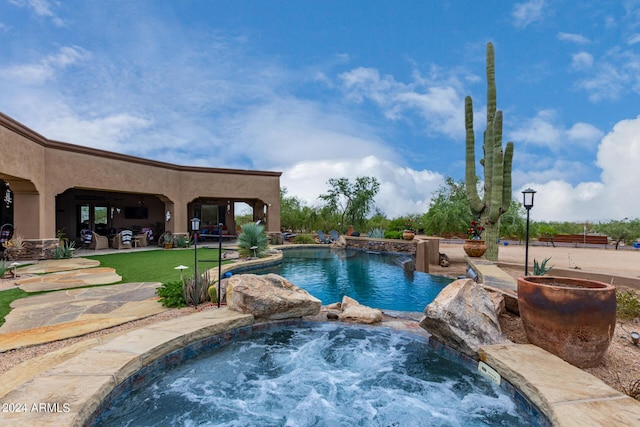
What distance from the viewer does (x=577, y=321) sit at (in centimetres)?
284

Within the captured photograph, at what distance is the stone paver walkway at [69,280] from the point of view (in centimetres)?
622

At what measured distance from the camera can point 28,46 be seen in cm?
923

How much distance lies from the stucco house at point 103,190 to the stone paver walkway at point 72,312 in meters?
5.48

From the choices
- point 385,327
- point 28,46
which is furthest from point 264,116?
point 385,327

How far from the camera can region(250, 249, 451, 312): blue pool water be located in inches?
274

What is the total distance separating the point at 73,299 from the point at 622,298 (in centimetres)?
891

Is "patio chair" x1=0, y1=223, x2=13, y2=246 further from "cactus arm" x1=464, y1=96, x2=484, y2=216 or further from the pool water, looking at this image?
"cactus arm" x1=464, y1=96, x2=484, y2=216

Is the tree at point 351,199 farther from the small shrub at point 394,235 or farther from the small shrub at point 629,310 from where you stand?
the small shrub at point 629,310

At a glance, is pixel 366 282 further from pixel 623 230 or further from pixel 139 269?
pixel 623 230

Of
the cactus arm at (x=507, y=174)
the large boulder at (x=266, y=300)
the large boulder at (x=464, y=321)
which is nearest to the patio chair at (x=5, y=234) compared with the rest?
the large boulder at (x=266, y=300)

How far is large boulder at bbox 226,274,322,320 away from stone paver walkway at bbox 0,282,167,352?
1.31 metres

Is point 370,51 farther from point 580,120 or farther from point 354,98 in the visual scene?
point 580,120

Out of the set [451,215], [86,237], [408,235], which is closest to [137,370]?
[86,237]

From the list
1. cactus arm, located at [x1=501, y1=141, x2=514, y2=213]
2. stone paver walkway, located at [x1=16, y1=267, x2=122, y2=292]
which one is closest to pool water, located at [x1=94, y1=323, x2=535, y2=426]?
stone paver walkway, located at [x1=16, y1=267, x2=122, y2=292]
